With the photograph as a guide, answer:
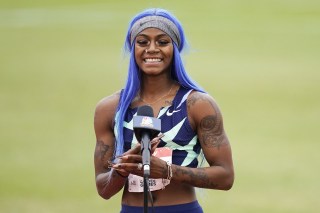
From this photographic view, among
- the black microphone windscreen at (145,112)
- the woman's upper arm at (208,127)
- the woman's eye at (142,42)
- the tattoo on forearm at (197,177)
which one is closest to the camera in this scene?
the black microphone windscreen at (145,112)

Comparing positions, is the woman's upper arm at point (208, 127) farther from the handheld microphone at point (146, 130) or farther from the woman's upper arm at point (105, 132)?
the handheld microphone at point (146, 130)

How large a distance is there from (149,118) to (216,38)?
9249mm

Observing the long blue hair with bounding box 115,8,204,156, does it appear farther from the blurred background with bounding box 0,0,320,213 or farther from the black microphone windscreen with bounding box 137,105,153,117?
the blurred background with bounding box 0,0,320,213

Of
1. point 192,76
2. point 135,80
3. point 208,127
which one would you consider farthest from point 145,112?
point 192,76

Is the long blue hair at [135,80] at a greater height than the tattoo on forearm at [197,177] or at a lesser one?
greater

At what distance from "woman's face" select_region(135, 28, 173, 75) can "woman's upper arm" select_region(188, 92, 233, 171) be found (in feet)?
0.67

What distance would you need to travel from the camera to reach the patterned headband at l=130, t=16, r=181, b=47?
4.84 meters

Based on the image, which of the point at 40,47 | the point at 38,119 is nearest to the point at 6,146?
the point at 38,119

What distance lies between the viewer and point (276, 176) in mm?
9539

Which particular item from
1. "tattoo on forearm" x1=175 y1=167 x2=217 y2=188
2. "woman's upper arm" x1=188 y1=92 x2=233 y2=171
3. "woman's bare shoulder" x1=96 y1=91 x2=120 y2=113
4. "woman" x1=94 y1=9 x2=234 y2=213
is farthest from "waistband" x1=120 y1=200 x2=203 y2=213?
"woman's bare shoulder" x1=96 y1=91 x2=120 y2=113

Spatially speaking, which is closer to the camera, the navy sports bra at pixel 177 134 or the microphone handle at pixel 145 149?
the microphone handle at pixel 145 149

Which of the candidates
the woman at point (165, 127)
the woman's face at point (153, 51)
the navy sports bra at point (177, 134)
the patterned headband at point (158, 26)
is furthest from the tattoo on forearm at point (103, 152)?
the patterned headband at point (158, 26)

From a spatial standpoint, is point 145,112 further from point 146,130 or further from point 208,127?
point 208,127

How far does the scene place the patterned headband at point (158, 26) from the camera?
4836 millimetres
